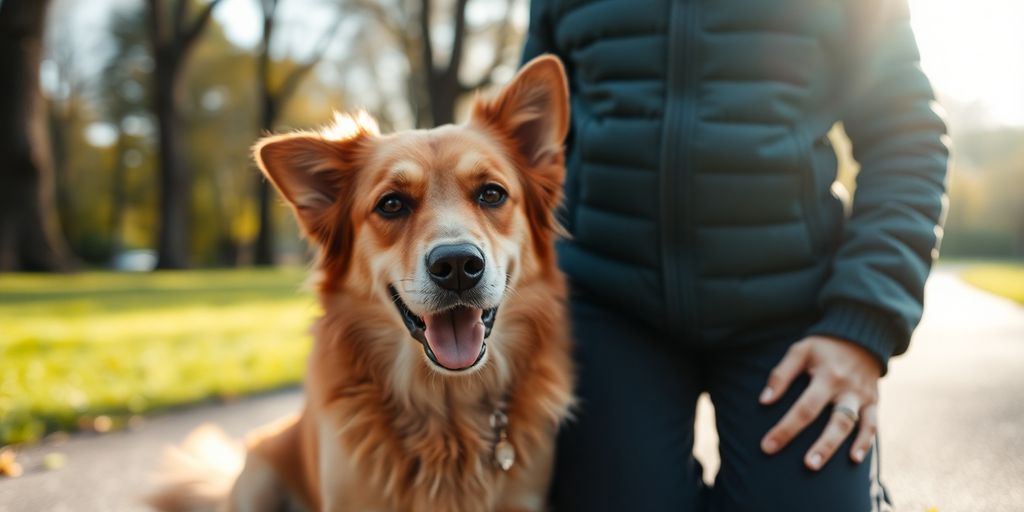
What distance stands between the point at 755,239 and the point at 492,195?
848mm

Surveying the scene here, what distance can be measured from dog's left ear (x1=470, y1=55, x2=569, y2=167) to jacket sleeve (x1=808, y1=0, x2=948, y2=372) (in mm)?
959

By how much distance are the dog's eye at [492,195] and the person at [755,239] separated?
1.14 feet

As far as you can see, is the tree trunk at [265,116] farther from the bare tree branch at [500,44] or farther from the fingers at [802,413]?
the fingers at [802,413]

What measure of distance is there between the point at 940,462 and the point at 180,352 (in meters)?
5.41

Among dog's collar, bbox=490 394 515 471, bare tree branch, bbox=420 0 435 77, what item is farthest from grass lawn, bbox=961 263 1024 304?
bare tree branch, bbox=420 0 435 77

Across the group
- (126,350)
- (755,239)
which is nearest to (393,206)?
(755,239)

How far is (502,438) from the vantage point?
2.29 metres

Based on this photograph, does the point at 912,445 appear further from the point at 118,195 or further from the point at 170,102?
the point at 118,195

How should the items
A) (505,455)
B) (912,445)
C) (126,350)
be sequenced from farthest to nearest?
(126,350) → (912,445) → (505,455)

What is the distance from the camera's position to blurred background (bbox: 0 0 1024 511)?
203 inches

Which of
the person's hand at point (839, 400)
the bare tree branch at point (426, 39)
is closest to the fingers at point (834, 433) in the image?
the person's hand at point (839, 400)

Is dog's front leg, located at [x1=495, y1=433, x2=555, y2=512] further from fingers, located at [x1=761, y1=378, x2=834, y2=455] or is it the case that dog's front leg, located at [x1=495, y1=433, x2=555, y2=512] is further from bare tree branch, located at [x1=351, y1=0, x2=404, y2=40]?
bare tree branch, located at [x1=351, y1=0, x2=404, y2=40]

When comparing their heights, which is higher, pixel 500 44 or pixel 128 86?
pixel 500 44

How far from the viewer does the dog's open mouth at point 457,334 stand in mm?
2119
